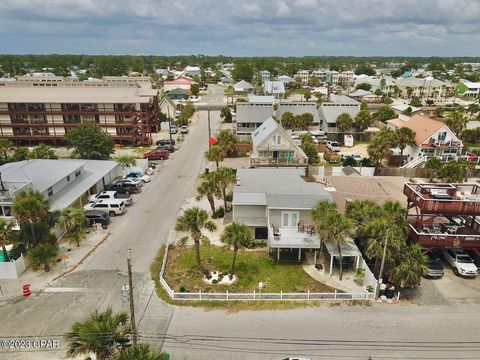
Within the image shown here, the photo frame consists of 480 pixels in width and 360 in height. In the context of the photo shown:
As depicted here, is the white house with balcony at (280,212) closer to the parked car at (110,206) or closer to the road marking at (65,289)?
the parked car at (110,206)

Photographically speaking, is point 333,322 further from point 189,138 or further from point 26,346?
point 189,138

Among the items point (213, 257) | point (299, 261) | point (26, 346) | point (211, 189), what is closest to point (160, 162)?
point (211, 189)

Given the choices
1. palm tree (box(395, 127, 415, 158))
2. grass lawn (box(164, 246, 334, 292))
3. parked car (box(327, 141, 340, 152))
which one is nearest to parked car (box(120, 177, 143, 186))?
grass lawn (box(164, 246, 334, 292))

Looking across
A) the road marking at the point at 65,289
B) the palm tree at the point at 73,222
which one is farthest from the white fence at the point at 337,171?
the road marking at the point at 65,289

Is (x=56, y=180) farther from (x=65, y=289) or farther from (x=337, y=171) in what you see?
(x=337, y=171)

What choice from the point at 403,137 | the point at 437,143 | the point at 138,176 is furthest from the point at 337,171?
the point at 138,176

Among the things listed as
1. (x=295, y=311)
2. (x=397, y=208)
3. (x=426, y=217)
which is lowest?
(x=295, y=311)
